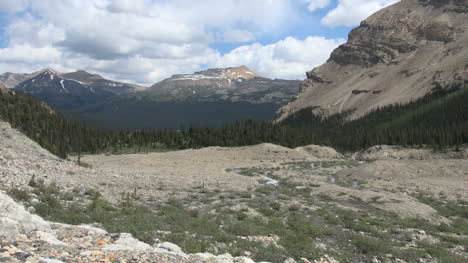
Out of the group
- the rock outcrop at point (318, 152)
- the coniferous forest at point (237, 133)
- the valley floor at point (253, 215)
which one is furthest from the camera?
the rock outcrop at point (318, 152)

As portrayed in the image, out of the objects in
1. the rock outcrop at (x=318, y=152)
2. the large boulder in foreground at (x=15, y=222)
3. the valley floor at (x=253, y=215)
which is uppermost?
the large boulder in foreground at (x=15, y=222)

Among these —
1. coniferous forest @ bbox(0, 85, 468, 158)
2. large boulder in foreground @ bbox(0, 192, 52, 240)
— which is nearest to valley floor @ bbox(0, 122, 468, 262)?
large boulder in foreground @ bbox(0, 192, 52, 240)

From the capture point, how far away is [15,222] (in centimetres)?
1349

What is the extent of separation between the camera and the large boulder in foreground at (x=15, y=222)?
1287 cm

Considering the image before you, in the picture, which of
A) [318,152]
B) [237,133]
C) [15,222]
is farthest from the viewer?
[237,133]

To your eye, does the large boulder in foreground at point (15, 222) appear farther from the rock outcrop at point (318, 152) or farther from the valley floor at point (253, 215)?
the rock outcrop at point (318, 152)

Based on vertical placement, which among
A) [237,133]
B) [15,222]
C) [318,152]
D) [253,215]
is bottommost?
[318,152]

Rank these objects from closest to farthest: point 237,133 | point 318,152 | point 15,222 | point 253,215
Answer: point 15,222 → point 253,215 → point 318,152 → point 237,133

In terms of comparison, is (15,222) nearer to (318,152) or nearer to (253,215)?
(253,215)

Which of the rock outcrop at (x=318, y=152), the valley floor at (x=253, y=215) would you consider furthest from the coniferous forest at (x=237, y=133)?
the valley floor at (x=253, y=215)

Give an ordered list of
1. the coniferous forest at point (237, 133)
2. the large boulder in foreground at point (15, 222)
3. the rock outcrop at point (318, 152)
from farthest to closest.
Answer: the rock outcrop at point (318, 152) < the coniferous forest at point (237, 133) < the large boulder in foreground at point (15, 222)

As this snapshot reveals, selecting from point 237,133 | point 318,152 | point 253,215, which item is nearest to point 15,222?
point 253,215

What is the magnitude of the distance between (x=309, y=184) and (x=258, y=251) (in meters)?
36.2

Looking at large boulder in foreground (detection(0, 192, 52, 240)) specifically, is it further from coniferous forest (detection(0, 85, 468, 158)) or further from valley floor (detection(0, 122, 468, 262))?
coniferous forest (detection(0, 85, 468, 158))
